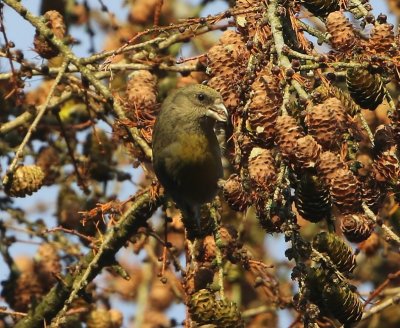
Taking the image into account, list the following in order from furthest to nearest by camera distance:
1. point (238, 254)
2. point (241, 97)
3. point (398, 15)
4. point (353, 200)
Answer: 1. point (398, 15)
2. point (238, 254)
3. point (241, 97)
4. point (353, 200)

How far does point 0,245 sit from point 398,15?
2.67m

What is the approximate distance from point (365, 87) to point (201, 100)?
131 cm

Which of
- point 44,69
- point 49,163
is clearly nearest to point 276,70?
point 44,69

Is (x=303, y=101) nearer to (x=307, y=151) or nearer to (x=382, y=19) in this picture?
(x=307, y=151)

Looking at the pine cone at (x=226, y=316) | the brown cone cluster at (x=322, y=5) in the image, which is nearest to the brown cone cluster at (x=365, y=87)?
the brown cone cluster at (x=322, y=5)

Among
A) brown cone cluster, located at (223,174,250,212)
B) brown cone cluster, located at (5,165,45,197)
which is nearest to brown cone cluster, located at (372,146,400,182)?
brown cone cluster, located at (223,174,250,212)

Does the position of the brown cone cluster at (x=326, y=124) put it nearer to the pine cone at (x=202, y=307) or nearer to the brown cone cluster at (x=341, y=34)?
the brown cone cluster at (x=341, y=34)

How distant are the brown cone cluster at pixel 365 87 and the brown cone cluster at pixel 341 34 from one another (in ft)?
0.30

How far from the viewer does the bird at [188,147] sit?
348cm

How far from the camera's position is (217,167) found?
12.0 feet

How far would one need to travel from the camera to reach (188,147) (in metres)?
3.66

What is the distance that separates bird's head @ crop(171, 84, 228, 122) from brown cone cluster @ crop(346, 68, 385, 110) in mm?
916

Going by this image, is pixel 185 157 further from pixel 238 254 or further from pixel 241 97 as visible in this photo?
pixel 241 97

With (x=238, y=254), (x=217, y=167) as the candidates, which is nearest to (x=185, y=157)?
(x=217, y=167)
